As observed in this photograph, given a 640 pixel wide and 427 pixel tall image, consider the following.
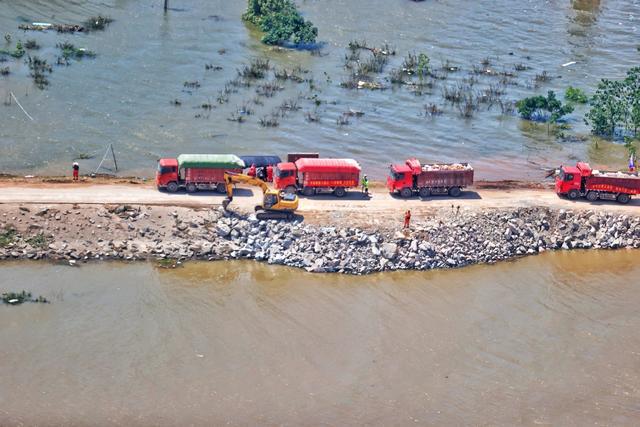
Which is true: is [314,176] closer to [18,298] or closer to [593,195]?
[593,195]

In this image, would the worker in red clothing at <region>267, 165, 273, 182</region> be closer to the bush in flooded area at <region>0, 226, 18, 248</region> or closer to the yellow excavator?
the yellow excavator

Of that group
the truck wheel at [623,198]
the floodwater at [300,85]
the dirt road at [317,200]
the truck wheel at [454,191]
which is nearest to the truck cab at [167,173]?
the dirt road at [317,200]

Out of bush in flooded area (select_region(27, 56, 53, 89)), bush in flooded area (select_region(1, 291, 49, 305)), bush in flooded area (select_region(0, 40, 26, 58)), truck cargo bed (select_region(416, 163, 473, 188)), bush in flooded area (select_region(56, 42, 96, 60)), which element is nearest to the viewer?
bush in flooded area (select_region(1, 291, 49, 305))

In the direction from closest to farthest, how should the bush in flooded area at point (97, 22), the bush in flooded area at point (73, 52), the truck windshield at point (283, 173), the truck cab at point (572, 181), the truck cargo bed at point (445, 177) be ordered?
the truck windshield at point (283, 173) < the truck cargo bed at point (445, 177) < the truck cab at point (572, 181) < the bush in flooded area at point (73, 52) < the bush in flooded area at point (97, 22)

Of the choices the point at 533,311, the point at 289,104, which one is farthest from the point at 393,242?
the point at 289,104

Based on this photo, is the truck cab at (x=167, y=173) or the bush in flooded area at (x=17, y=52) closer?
the truck cab at (x=167, y=173)

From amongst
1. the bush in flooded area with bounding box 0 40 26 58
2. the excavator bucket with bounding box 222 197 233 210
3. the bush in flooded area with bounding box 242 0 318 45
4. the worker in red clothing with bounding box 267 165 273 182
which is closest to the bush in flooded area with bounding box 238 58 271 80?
the bush in flooded area with bounding box 242 0 318 45

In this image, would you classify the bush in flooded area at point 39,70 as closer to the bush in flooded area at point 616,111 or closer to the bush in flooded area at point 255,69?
the bush in flooded area at point 255,69
